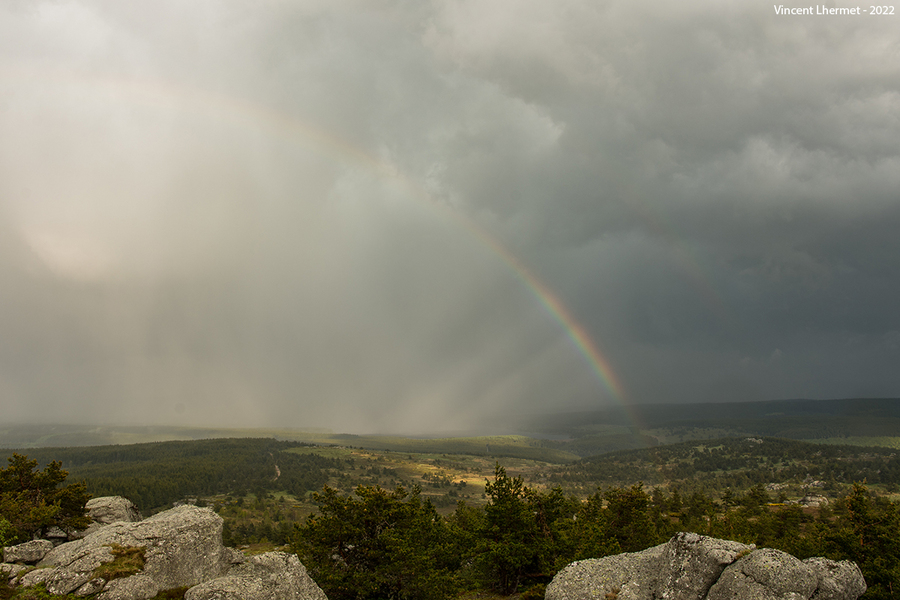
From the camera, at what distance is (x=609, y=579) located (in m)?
30.5

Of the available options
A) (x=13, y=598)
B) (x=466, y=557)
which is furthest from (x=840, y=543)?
(x=13, y=598)

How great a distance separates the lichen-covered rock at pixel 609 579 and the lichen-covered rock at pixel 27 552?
1663 inches

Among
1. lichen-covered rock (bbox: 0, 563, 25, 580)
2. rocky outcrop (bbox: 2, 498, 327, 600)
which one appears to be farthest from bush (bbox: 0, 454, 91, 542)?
lichen-covered rock (bbox: 0, 563, 25, 580)

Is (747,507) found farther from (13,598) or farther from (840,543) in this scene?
(13,598)

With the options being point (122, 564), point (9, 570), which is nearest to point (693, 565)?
point (122, 564)

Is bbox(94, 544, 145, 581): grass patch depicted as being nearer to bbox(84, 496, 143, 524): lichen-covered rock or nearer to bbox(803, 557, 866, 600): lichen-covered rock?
bbox(84, 496, 143, 524): lichen-covered rock

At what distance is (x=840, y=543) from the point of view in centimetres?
4362

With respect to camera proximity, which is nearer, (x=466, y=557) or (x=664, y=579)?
(x=664, y=579)

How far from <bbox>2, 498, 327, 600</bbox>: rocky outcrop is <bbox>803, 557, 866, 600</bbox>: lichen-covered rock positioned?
107 feet

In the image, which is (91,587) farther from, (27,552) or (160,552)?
(27,552)

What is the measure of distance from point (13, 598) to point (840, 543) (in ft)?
232

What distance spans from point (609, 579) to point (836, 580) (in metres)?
13.3

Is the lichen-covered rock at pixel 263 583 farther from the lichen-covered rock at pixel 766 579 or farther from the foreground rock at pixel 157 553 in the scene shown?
the lichen-covered rock at pixel 766 579

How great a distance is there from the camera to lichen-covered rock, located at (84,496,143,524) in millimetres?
53156
